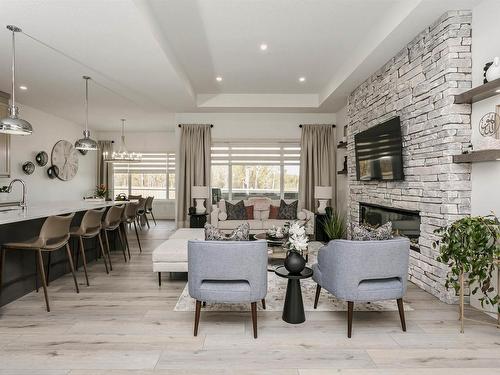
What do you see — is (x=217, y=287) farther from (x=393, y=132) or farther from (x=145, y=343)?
(x=393, y=132)

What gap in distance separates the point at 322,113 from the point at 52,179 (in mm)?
6902

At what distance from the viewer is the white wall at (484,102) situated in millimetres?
2658

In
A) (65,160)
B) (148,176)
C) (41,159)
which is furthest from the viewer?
(148,176)

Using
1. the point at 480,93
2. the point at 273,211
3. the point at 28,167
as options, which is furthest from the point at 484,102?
the point at 28,167

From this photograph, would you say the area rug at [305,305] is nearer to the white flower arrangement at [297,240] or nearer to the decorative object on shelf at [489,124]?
the white flower arrangement at [297,240]

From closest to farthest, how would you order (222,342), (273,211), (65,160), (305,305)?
(222,342), (305,305), (273,211), (65,160)

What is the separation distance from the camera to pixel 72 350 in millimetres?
2164

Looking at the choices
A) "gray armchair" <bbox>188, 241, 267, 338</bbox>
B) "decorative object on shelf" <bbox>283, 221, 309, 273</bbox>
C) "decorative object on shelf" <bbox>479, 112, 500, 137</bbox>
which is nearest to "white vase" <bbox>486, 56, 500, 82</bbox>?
"decorative object on shelf" <bbox>479, 112, 500, 137</bbox>

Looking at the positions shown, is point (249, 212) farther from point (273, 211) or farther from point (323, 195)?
point (323, 195)

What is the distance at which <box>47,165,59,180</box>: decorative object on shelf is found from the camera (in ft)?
23.9

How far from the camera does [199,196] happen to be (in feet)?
21.9

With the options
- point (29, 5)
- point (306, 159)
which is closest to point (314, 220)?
point (306, 159)

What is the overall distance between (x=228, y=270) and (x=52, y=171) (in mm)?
7011

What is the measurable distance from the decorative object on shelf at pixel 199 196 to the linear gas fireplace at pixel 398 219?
3.40 m
